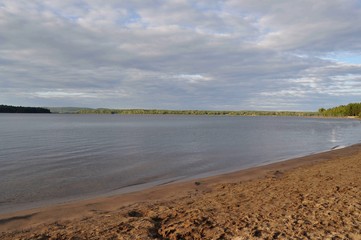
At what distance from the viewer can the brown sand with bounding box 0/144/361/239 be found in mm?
6609

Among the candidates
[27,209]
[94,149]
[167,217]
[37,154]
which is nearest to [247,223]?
[167,217]

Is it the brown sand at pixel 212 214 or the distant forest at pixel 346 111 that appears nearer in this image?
the brown sand at pixel 212 214

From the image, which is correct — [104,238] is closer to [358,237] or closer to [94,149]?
[358,237]

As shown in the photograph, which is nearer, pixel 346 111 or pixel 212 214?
pixel 212 214

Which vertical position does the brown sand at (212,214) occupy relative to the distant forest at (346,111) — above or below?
below

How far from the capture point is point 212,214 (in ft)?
25.7

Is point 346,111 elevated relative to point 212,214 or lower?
elevated

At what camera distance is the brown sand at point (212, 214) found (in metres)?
6.61

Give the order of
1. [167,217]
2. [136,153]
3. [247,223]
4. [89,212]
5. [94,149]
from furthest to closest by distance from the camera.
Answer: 1. [94,149]
2. [136,153]
3. [89,212]
4. [167,217]
5. [247,223]

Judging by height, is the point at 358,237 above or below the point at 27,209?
above

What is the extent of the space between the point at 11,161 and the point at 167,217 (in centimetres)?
1360

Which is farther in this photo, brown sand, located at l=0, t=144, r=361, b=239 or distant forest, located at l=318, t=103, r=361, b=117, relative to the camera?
distant forest, located at l=318, t=103, r=361, b=117

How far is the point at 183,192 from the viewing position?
10906 millimetres

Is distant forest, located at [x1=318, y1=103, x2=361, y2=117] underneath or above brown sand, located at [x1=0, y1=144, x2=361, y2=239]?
above
